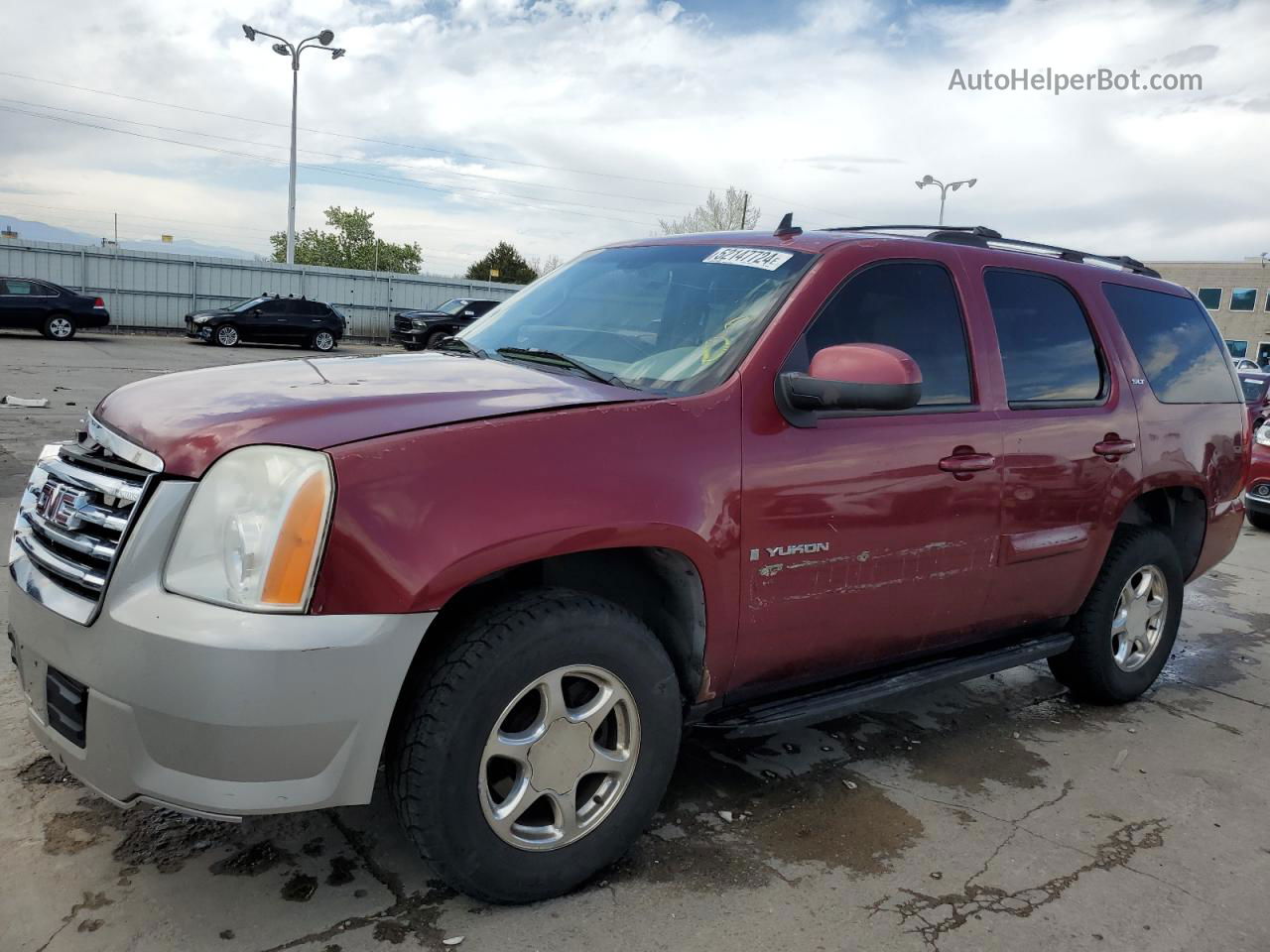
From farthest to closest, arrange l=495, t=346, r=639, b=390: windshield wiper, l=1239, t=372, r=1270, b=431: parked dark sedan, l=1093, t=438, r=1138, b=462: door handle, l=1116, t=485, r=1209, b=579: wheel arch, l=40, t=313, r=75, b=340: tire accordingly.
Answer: l=40, t=313, r=75, b=340: tire → l=1239, t=372, r=1270, b=431: parked dark sedan → l=1116, t=485, r=1209, b=579: wheel arch → l=1093, t=438, r=1138, b=462: door handle → l=495, t=346, r=639, b=390: windshield wiper

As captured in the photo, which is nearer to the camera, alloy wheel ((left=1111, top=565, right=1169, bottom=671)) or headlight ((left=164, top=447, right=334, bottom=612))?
headlight ((left=164, top=447, right=334, bottom=612))

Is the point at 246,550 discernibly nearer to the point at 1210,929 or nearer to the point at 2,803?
the point at 2,803

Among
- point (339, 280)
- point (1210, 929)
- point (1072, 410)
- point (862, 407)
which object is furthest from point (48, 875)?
point (339, 280)

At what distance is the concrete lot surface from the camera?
8.34 feet

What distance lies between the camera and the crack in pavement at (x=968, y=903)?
8.89ft

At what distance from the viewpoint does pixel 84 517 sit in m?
2.37

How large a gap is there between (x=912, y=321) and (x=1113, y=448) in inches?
45.9

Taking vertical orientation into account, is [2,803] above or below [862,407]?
below

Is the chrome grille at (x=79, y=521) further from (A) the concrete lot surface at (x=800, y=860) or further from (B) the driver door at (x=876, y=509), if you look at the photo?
(B) the driver door at (x=876, y=509)

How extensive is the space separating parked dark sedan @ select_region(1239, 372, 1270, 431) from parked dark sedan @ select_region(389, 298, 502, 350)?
1681 centimetres

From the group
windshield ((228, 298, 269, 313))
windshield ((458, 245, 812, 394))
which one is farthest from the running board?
windshield ((228, 298, 269, 313))

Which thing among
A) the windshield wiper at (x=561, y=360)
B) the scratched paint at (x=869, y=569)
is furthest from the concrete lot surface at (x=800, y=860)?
the windshield wiper at (x=561, y=360)

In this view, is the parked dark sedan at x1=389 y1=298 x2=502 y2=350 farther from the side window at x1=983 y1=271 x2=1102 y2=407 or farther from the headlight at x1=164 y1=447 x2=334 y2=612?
the headlight at x1=164 y1=447 x2=334 y2=612

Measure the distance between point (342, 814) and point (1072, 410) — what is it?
293 cm
